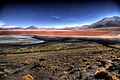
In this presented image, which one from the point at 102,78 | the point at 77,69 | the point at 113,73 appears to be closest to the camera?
the point at 102,78

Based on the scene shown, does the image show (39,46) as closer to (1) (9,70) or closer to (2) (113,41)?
(2) (113,41)

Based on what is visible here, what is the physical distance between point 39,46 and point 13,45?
6.38 ft

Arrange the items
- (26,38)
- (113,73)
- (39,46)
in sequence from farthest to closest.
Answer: (26,38) → (39,46) → (113,73)

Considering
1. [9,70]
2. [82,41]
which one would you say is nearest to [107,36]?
[82,41]

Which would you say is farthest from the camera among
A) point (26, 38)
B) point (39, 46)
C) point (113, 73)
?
point (26, 38)

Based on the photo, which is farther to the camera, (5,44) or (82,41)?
(82,41)

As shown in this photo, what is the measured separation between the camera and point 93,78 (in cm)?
745

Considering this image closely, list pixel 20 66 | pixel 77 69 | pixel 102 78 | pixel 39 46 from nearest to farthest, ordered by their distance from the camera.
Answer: pixel 102 78 → pixel 77 69 → pixel 20 66 → pixel 39 46

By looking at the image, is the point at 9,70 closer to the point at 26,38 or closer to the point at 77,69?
the point at 77,69

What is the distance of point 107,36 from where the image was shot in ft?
53.2

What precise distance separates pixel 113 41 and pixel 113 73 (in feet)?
27.0

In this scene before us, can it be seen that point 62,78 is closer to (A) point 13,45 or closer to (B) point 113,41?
(B) point 113,41

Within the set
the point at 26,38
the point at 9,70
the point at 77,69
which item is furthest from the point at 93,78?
the point at 26,38

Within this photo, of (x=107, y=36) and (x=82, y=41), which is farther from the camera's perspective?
(x=82, y=41)
